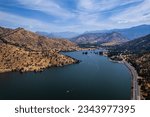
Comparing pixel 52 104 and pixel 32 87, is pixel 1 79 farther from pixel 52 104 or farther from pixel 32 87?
pixel 52 104

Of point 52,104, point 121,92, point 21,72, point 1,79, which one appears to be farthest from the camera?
point 21,72

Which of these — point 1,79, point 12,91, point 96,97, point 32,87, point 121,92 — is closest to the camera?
point 96,97

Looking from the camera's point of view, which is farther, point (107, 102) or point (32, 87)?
point (32, 87)

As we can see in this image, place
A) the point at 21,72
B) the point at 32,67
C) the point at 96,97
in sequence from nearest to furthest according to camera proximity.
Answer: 1. the point at 96,97
2. the point at 21,72
3. the point at 32,67

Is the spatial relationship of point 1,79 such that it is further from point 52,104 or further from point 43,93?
point 52,104

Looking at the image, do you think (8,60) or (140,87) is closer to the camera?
(140,87)

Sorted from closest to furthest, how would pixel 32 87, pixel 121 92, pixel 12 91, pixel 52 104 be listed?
pixel 52 104 → pixel 121 92 → pixel 12 91 → pixel 32 87

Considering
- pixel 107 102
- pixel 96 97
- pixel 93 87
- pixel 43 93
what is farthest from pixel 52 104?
pixel 93 87

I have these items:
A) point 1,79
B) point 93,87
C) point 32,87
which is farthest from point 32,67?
point 93,87

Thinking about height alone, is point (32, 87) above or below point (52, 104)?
below
